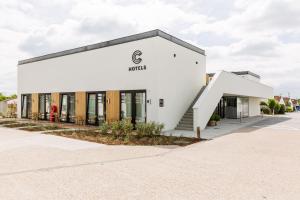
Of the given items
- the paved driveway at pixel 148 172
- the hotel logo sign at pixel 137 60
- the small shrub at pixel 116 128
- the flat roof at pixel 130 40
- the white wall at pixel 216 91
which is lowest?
the paved driveway at pixel 148 172

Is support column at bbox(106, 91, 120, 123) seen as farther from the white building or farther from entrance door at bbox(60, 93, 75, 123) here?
entrance door at bbox(60, 93, 75, 123)

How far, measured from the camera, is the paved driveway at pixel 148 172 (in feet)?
17.2

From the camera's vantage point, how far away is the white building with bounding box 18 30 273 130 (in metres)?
16.2

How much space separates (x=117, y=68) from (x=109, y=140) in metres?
7.22

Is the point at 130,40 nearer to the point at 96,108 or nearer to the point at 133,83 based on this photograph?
the point at 133,83

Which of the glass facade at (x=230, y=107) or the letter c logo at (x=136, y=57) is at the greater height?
the letter c logo at (x=136, y=57)

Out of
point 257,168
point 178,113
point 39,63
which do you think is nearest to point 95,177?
point 257,168

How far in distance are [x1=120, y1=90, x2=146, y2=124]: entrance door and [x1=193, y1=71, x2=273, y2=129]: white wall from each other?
3.52 metres

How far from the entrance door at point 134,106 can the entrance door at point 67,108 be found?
6209mm

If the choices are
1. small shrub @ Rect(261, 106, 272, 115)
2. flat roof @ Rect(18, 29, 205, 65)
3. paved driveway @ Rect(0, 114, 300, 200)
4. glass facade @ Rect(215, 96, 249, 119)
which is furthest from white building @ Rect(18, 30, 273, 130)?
small shrub @ Rect(261, 106, 272, 115)

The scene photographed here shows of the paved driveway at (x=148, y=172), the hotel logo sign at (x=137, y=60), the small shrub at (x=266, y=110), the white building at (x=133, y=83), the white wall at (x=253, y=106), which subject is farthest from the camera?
the small shrub at (x=266, y=110)

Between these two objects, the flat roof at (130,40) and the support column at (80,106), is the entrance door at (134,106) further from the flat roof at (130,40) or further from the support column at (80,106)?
the support column at (80,106)

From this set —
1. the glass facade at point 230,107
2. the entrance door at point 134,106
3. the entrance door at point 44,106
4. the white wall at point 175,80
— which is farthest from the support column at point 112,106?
the glass facade at point 230,107

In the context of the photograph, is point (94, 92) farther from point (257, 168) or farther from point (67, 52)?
point (257, 168)
